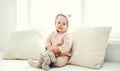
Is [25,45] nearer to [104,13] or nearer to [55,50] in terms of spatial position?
[55,50]

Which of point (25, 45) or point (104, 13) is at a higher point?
point (104, 13)

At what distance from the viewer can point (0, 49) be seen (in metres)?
2.46

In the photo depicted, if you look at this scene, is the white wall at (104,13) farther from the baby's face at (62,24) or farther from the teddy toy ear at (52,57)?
the teddy toy ear at (52,57)

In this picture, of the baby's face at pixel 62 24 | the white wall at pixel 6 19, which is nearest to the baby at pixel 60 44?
the baby's face at pixel 62 24

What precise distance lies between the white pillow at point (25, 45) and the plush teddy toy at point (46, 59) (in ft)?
1.06

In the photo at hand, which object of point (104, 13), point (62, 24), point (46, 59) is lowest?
point (46, 59)

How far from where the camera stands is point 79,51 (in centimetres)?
169

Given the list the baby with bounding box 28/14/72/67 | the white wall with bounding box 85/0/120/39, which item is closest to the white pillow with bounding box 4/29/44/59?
the baby with bounding box 28/14/72/67

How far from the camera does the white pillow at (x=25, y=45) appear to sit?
195cm

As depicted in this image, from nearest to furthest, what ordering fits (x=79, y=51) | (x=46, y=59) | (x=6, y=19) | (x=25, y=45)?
1. (x=46, y=59)
2. (x=79, y=51)
3. (x=25, y=45)
4. (x=6, y=19)

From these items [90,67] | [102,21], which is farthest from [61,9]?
[90,67]

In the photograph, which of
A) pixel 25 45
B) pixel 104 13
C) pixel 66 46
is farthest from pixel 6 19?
pixel 104 13

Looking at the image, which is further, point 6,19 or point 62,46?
point 6,19

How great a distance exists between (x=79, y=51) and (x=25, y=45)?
599 millimetres
